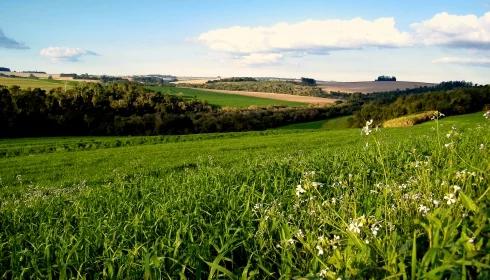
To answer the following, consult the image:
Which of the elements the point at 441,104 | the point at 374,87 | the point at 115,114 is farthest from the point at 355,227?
the point at 374,87

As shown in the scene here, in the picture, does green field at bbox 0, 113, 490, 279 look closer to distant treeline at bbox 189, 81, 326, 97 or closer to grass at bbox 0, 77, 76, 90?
grass at bbox 0, 77, 76, 90

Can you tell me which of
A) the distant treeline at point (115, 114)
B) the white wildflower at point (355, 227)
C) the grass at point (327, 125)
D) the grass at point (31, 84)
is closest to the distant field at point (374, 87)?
the distant treeline at point (115, 114)

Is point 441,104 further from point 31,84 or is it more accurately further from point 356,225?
point 31,84

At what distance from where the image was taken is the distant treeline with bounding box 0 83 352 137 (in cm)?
7044

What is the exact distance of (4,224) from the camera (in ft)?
25.5

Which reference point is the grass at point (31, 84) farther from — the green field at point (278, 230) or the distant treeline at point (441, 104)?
the green field at point (278, 230)

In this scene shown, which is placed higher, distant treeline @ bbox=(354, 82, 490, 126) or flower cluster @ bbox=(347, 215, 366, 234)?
flower cluster @ bbox=(347, 215, 366, 234)

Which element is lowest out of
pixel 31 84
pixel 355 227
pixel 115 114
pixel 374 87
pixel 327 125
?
pixel 327 125

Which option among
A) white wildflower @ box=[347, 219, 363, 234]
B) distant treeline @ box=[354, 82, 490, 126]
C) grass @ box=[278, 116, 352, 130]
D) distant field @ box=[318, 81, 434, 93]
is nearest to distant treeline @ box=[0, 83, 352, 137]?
grass @ box=[278, 116, 352, 130]

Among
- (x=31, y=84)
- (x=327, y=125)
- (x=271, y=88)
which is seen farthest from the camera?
(x=271, y=88)

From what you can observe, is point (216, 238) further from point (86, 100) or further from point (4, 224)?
point (86, 100)

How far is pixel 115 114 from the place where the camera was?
83438 mm

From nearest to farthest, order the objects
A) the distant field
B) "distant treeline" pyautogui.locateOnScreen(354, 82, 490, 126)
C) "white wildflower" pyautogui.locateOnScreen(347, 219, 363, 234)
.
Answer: "white wildflower" pyautogui.locateOnScreen(347, 219, 363, 234), "distant treeline" pyautogui.locateOnScreen(354, 82, 490, 126), the distant field

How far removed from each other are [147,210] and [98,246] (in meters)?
1.42
